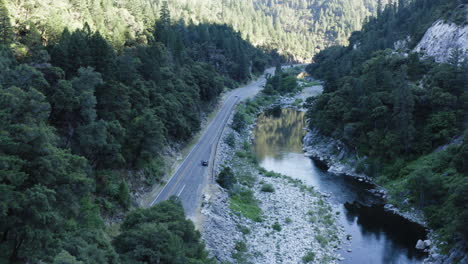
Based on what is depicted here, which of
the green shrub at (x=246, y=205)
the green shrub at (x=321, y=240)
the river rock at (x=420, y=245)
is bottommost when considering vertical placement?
the green shrub at (x=321, y=240)

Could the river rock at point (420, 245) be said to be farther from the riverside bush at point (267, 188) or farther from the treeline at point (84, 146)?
the treeline at point (84, 146)

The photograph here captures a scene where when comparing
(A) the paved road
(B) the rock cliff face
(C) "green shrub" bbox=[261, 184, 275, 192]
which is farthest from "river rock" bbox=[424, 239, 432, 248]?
(B) the rock cliff face

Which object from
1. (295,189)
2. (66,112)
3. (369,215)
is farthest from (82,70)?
(369,215)

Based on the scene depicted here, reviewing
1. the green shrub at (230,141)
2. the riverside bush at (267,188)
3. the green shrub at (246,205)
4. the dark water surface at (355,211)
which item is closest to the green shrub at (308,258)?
the dark water surface at (355,211)

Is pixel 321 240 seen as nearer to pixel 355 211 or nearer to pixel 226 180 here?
pixel 355 211

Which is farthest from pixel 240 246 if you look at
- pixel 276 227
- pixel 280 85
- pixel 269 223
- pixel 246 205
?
pixel 280 85

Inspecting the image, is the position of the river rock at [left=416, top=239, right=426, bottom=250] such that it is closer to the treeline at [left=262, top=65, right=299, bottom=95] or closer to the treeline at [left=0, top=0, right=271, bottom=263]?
the treeline at [left=0, top=0, right=271, bottom=263]
